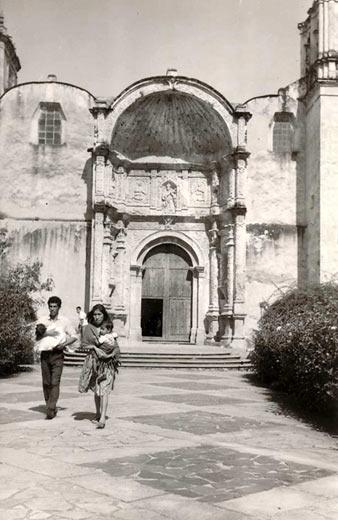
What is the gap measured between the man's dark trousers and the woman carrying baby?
0.53 meters

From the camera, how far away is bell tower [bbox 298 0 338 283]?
20516 millimetres

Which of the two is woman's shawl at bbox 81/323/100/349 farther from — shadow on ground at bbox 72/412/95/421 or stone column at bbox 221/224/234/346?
stone column at bbox 221/224/234/346

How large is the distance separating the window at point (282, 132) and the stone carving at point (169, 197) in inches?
150

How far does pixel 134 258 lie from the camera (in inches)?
890

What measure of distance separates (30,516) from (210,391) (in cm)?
781

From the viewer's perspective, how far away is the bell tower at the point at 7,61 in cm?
2272

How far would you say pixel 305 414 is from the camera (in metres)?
9.38

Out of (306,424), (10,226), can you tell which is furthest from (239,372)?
(10,226)

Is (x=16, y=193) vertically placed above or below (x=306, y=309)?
above

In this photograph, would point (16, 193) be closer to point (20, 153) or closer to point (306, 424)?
point (20, 153)

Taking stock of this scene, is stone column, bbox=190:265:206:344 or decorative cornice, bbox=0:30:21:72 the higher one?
decorative cornice, bbox=0:30:21:72

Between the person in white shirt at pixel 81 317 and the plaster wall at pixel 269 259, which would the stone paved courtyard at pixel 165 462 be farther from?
the plaster wall at pixel 269 259

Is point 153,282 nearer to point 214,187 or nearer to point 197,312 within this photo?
point 197,312

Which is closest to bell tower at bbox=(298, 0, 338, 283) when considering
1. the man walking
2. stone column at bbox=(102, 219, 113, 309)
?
stone column at bbox=(102, 219, 113, 309)
